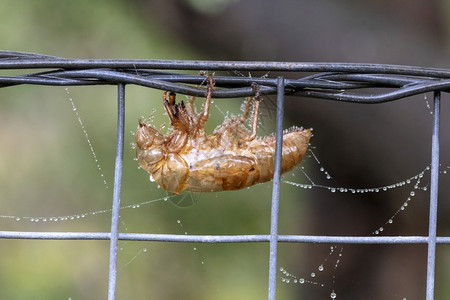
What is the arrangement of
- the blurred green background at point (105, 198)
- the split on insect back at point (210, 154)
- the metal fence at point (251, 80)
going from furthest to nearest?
the blurred green background at point (105, 198)
the split on insect back at point (210, 154)
the metal fence at point (251, 80)

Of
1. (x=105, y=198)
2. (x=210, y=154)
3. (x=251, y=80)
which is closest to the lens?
(x=251, y=80)

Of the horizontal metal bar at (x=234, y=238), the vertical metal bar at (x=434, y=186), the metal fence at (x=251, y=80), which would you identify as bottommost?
the horizontal metal bar at (x=234, y=238)

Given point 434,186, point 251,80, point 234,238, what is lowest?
point 234,238

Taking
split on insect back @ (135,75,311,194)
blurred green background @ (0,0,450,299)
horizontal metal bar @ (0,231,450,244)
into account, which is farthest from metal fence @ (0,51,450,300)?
blurred green background @ (0,0,450,299)

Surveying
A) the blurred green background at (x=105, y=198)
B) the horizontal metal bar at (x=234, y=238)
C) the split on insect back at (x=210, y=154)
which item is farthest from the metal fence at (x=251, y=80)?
the blurred green background at (x=105, y=198)

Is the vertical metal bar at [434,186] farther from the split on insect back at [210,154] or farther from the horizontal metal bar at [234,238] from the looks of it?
the split on insect back at [210,154]

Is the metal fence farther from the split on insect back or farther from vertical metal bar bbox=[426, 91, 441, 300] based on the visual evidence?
the split on insect back

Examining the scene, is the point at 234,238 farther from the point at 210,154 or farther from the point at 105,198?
the point at 105,198

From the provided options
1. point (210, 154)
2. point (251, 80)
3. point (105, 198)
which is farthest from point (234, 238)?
point (105, 198)

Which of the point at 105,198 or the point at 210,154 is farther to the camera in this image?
the point at 105,198
